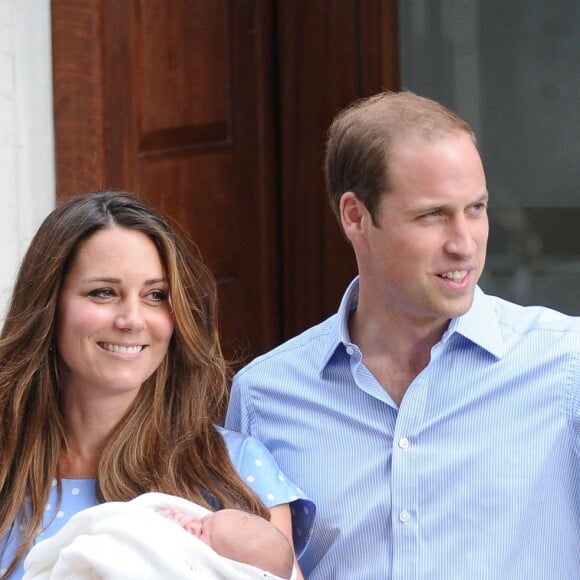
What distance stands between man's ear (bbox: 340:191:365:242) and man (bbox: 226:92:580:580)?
0.01m

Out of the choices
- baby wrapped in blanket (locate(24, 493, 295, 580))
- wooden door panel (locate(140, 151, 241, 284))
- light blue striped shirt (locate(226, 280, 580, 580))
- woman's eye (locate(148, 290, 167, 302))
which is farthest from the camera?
wooden door panel (locate(140, 151, 241, 284))

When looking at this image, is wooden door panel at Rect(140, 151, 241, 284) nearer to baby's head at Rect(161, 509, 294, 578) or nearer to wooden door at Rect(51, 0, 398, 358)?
wooden door at Rect(51, 0, 398, 358)

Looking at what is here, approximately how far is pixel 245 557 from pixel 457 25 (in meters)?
2.11

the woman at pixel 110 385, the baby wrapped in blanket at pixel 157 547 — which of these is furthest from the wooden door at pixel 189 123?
the baby wrapped in blanket at pixel 157 547

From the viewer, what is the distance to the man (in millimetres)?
2424

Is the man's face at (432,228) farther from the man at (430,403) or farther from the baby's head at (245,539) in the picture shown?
the baby's head at (245,539)

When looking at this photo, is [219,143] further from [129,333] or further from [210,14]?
[129,333]

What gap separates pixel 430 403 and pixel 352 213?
39 centimetres

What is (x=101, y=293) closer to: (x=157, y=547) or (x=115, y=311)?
(x=115, y=311)

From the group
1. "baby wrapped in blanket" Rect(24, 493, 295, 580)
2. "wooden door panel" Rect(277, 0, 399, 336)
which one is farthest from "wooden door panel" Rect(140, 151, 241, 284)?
"baby wrapped in blanket" Rect(24, 493, 295, 580)

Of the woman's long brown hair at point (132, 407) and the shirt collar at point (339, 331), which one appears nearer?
the woman's long brown hair at point (132, 407)

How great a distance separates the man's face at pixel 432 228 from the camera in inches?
96.5

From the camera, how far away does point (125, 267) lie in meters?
2.48

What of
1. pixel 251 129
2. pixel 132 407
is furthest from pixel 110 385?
pixel 251 129
